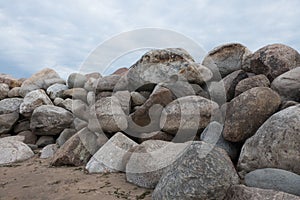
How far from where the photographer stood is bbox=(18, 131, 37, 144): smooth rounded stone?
9.79 metres

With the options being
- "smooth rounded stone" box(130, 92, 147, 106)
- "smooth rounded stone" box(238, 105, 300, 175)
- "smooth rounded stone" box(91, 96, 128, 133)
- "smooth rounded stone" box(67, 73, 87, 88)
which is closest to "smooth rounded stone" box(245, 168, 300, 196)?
"smooth rounded stone" box(238, 105, 300, 175)

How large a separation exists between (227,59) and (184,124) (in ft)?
10.7

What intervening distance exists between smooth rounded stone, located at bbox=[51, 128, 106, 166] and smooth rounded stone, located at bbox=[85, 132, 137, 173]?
0.50 meters

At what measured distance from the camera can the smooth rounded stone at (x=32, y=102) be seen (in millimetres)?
10469

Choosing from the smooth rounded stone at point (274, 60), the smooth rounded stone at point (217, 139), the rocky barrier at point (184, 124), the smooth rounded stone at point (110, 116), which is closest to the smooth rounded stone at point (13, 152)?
the rocky barrier at point (184, 124)

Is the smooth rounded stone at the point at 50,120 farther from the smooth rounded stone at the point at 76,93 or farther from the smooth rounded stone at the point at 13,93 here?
the smooth rounded stone at the point at 13,93

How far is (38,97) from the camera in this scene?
10617mm

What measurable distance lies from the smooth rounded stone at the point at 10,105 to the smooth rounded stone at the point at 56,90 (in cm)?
119

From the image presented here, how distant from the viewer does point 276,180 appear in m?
4.14

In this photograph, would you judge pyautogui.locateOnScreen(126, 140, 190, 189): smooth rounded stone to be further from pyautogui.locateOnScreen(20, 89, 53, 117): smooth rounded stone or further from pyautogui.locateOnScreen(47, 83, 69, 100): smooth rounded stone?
pyautogui.locateOnScreen(47, 83, 69, 100): smooth rounded stone

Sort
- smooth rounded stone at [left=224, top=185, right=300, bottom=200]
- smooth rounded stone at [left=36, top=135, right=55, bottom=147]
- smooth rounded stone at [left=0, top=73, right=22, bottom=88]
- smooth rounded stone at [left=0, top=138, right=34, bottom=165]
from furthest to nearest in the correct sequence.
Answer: smooth rounded stone at [left=0, top=73, right=22, bottom=88] < smooth rounded stone at [left=36, top=135, right=55, bottom=147] < smooth rounded stone at [left=0, top=138, right=34, bottom=165] < smooth rounded stone at [left=224, top=185, right=300, bottom=200]

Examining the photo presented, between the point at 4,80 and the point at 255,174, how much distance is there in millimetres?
12209

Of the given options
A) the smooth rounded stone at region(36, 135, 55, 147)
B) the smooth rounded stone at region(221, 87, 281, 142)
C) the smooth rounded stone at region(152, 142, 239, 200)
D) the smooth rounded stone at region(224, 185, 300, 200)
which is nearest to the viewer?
the smooth rounded stone at region(224, 185, 300, 200)

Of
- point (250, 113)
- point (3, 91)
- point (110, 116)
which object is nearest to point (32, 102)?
point (3, 91)
